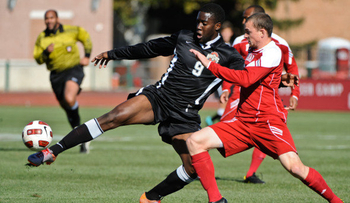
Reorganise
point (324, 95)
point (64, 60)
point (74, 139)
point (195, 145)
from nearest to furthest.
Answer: point (195, 145) → point (74, 139) → point (64, 60) → point (324, 95)

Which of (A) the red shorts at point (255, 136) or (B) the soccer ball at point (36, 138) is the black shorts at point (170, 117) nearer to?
(A) the red shorts at point (255, 136)

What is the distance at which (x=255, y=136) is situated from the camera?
5359 millimetres

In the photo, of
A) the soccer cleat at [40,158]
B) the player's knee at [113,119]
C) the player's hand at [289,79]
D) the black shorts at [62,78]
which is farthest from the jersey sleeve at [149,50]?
the black shorts at [62,78]

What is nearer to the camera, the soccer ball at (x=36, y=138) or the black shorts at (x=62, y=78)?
the soccer ball at (x=36, y=138)

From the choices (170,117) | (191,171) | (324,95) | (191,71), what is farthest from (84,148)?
(324,95)

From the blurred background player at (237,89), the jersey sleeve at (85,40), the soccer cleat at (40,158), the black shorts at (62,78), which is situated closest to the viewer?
the soccer cleat at (40,158)

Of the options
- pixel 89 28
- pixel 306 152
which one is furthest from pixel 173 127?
pixel 89 28

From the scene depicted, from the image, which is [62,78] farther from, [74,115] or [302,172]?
[302,172]

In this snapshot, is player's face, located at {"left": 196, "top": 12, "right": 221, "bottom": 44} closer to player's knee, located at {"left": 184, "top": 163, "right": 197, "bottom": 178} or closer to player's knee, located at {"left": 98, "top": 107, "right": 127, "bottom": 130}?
player's knee, located at {"left": 98, "top": 107, "right": 127, "bottom": 130}

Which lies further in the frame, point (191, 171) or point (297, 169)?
point (191, 171)

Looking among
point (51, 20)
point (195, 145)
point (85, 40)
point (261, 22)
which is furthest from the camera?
point (85, 40)

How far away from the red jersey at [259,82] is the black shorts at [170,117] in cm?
70

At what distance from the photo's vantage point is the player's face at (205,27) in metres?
5.86

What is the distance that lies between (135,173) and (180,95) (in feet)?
7.51
